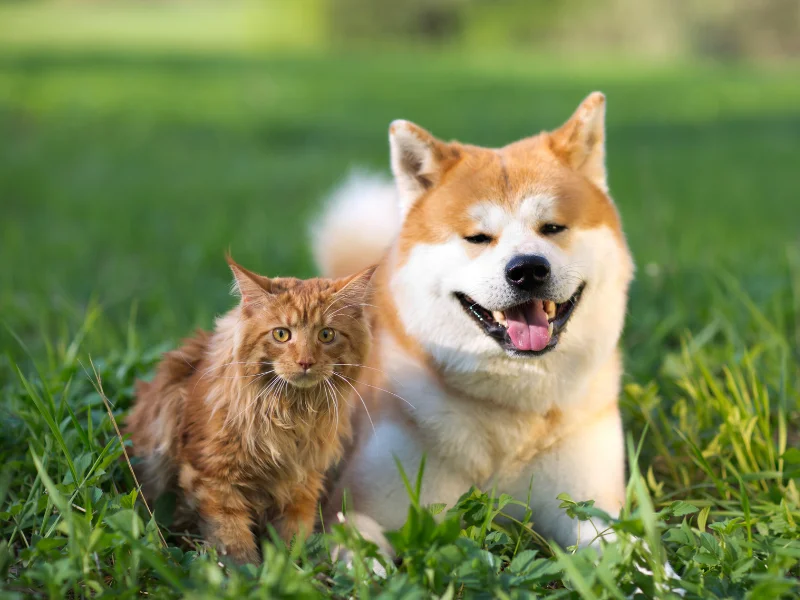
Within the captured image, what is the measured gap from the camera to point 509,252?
2584 mm

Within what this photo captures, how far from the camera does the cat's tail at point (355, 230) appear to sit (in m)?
3.62

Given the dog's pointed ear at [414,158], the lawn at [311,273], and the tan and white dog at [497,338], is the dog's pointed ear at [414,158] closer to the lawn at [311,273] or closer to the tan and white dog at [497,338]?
the tan and white dog at [497,338]

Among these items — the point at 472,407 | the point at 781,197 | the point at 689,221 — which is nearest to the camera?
the point at 472,407

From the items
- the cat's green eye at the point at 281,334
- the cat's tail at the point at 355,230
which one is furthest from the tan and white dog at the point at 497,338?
the cat's tail at the point at 355,230

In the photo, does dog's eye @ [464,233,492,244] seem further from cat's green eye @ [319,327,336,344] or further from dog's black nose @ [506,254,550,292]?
cat's green eye @ [319,327,336,344]

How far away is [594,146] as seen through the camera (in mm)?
2936

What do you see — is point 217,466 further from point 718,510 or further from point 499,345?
point 718,510

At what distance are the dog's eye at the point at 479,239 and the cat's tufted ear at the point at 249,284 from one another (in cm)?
64

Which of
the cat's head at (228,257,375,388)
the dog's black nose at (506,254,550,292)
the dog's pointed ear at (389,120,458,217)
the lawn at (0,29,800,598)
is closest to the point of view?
the lawn at (0,29,800,598)

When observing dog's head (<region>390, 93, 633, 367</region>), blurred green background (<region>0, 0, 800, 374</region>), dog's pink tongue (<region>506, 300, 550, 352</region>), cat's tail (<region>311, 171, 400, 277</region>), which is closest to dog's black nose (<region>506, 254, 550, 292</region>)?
dog's head (<region>390, 93, 633, 367</region>)

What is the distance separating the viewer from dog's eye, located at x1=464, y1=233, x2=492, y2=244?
106 inches

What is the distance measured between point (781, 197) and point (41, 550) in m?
8.01

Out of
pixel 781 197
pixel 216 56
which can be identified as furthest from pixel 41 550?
pixel 216 56

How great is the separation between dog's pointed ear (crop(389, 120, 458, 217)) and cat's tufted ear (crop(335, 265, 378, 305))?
1.72 feet
